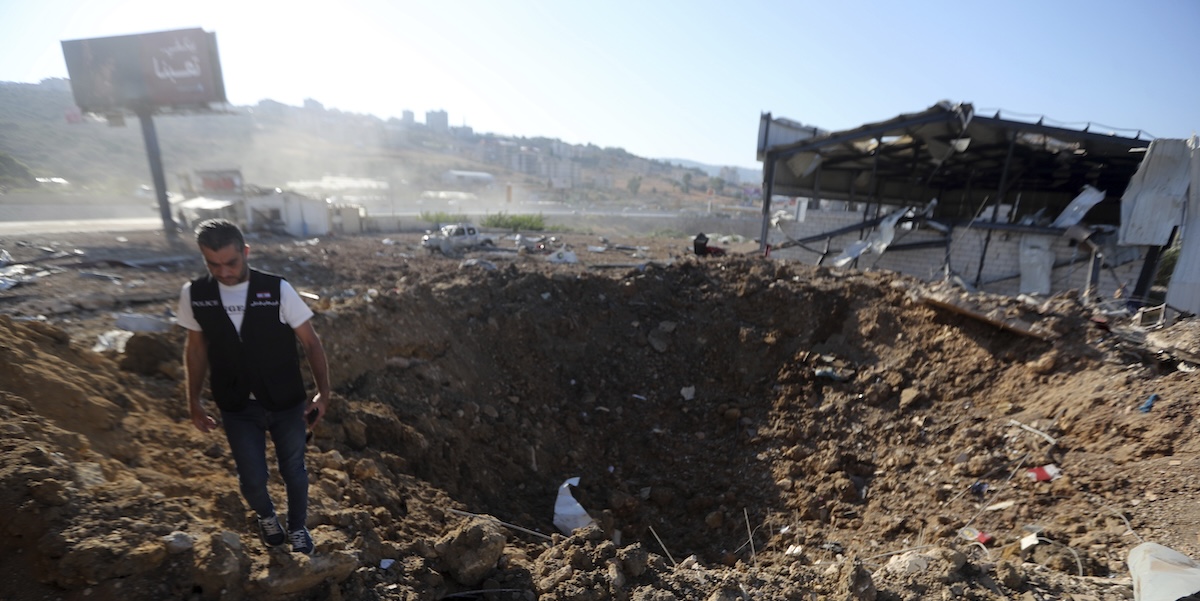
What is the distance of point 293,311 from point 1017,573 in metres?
3.95

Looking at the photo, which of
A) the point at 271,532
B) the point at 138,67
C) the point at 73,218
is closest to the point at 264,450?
the point at 271,532

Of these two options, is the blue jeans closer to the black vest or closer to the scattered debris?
the black vest

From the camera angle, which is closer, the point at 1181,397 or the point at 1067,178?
the point at 1181,397

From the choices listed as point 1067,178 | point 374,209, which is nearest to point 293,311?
point 1067,178

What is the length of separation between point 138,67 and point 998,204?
28386mm

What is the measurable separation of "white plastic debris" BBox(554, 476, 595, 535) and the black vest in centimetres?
261

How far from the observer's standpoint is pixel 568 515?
428cm

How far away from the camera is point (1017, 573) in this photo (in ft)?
8.43

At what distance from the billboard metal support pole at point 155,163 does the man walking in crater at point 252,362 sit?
22.1 m

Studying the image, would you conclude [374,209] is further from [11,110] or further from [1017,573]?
[1017,573]

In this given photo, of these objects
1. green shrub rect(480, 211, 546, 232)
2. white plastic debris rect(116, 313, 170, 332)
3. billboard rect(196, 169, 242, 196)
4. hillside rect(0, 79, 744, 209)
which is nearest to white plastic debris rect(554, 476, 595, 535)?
white plastic debris rect(116, 313, 170, 332)

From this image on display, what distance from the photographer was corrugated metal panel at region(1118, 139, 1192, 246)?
27.8 ft

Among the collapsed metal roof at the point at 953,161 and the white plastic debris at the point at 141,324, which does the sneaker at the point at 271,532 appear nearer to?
the white plastic debris at the point at 141,324

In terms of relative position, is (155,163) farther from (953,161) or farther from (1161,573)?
(953,161)
